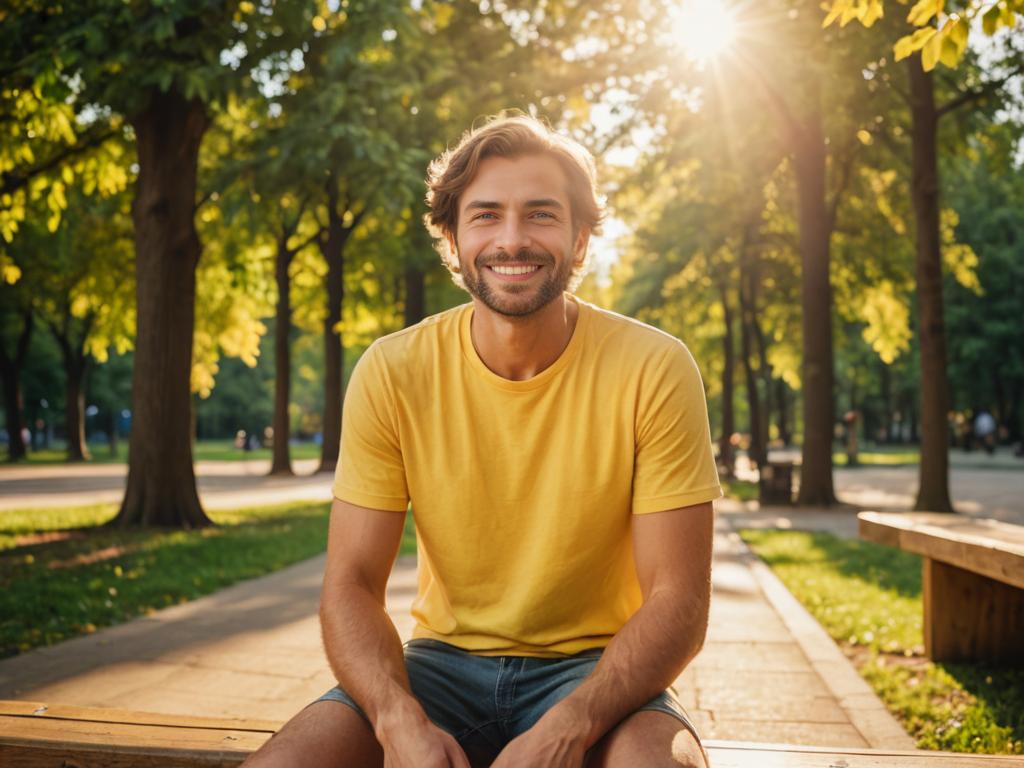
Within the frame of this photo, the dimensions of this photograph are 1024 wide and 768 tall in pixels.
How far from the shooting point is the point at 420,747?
214 cm

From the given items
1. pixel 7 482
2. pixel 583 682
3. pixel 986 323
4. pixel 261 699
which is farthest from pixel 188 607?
pixel 986 323

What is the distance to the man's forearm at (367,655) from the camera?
226 centimetres

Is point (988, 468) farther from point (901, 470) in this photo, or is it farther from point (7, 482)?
point (7, 482)

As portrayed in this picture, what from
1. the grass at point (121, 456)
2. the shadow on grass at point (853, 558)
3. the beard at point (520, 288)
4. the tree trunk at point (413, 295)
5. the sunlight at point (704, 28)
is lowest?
the grass at point (121, 456)

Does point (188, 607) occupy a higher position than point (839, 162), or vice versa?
point (839, 162)

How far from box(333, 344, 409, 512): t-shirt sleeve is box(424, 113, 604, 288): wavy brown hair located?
1.51 feet

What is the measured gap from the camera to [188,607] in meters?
7.25

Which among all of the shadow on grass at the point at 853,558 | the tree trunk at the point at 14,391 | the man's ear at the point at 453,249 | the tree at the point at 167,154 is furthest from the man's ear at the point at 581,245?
the tree trunk at the point at 14,391

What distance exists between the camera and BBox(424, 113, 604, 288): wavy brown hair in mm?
2748

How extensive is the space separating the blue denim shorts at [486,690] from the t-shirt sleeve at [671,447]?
18.3 inches

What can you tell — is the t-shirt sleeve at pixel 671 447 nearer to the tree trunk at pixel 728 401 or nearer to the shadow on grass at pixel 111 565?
the shadow on grass at pixel 111 565

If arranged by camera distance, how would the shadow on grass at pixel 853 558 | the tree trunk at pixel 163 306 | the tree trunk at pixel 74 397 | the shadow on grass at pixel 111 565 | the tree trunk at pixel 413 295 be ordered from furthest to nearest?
the tree trunk at pixel 74 397 < the tree trunk at pixel 413 295 < the tree trunk at pixel 163 306 < the shadow on grass at pixel 853 558 < the shadow on grass at pixel 111 565

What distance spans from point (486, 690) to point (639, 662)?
445mm

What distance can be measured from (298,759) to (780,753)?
1.15 metres
